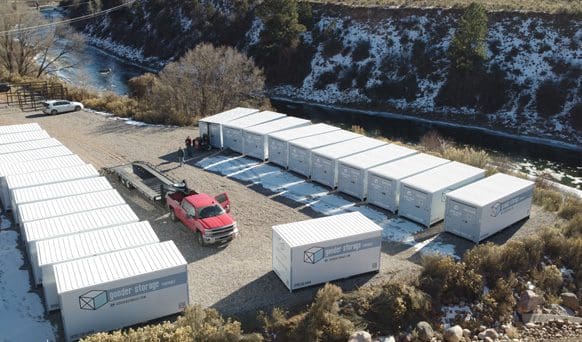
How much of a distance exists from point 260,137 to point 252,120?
3.01 m

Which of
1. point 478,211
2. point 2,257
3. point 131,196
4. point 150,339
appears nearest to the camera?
point 150,339

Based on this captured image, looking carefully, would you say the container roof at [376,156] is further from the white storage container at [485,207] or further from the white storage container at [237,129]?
the white storage container at [237,129]

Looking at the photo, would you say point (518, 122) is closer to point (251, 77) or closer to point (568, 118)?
point (568, 118)

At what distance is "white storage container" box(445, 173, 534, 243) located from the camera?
22312mm

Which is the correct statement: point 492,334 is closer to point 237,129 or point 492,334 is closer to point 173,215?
point 173,215

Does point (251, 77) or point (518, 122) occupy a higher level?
point (251, 77)

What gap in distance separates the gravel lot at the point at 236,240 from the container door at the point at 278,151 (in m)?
2.89

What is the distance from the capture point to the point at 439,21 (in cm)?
6178

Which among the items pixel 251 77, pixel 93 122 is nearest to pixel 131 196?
pixel 93 122

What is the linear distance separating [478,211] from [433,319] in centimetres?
562

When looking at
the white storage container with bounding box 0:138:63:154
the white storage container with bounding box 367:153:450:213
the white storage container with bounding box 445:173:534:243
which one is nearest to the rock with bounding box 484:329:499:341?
the white storage container with bounding box 445:173:534:243

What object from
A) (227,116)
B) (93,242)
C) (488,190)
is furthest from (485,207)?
(227,116)

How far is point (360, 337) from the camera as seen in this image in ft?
53.4

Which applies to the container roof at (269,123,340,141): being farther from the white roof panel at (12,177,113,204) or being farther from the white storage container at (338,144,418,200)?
the white roof panel at (12,177,113,204)
